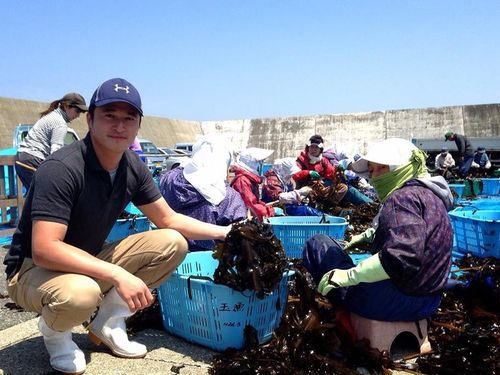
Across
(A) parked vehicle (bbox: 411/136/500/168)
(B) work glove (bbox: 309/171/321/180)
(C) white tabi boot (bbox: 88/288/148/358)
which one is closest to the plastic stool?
(C) white tabi boot (bbox: 88/288/148/358)

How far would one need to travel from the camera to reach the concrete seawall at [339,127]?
21906 millimetres

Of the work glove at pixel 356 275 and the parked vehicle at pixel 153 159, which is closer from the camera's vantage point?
the work glove at pixel 356 275

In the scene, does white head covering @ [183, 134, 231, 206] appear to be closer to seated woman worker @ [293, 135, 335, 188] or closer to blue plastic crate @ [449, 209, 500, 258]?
blue plastic crate @ [449, 209, 500, 258]

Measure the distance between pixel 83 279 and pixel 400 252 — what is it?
144cm

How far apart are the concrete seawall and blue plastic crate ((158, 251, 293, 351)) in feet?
54.6

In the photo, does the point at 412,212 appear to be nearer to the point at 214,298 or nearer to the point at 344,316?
the point at 344,316

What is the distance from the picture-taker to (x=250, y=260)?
2408 mm

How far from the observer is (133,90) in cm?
222

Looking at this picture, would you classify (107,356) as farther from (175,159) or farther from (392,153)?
(175,159)

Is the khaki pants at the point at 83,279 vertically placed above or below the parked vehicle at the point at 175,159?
below

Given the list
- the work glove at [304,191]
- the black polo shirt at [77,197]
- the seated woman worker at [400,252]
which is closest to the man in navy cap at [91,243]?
the black polo shirt at [77,197]

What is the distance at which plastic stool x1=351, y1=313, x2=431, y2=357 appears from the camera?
245 centimetres

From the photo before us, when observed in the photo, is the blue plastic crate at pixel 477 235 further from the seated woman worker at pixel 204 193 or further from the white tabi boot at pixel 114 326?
the white tabi boot at pixel 114 326

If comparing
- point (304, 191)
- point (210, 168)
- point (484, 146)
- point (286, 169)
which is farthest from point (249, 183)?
point (484, 146)
